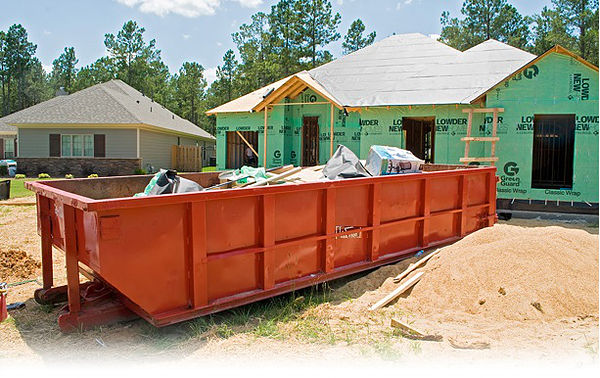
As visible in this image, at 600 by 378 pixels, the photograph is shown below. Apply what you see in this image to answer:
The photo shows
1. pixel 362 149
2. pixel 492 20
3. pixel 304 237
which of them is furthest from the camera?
pixel 492 20

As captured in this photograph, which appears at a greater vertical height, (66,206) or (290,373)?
(66,206)

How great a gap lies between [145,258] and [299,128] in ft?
53.9

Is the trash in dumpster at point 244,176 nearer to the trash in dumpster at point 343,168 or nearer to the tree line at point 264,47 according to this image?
the trash in dumpster at point 343,168

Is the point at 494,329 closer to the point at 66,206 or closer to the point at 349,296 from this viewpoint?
the point at 349,296

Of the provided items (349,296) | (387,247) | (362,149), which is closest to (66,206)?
(349,296)

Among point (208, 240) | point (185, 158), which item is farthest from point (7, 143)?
point (208, 240)

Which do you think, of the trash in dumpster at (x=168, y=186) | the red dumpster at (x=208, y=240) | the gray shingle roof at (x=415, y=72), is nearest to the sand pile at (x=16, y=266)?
the red dumpster at (x=208, y=240)

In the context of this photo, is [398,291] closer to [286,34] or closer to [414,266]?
[414,266]

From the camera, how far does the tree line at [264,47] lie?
→ 115 feet

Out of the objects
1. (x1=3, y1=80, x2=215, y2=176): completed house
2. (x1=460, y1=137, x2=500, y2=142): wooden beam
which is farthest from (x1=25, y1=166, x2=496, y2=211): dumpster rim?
(x1=3, y1=80, x2=215, y2=176): completed house

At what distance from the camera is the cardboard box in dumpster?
7277 mm

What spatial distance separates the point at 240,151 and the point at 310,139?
625cm

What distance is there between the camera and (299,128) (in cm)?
2031

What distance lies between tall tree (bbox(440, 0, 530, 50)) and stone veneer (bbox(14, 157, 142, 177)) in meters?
29.2
